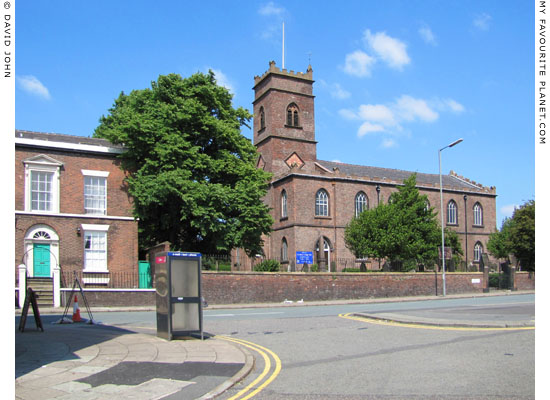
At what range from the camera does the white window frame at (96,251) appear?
28672 millimetres

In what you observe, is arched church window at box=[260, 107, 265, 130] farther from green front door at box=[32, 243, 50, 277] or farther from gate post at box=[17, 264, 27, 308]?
gate post at box=[17, 264, 27, 308]

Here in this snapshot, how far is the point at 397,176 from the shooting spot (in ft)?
203

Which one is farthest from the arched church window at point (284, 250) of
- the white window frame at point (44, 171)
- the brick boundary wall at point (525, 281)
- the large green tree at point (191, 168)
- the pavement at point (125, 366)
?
the pavement at point (125, 366)

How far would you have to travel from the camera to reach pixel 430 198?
194 ft

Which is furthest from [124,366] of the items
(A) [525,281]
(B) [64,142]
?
(A) [525,281]

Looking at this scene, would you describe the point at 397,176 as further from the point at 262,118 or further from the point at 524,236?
the point at 262,118

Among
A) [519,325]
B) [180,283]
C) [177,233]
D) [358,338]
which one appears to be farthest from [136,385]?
[177,233]

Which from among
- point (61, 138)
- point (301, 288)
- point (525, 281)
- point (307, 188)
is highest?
point (61, 138)

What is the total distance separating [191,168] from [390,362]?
23336 mm

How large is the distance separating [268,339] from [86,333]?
15.9ft

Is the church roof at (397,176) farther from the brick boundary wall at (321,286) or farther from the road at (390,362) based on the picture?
the road at (390,362)

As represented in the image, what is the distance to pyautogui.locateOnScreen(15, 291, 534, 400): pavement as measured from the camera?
25.5ft

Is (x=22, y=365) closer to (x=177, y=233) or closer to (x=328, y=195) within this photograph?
(x=177, y=233)

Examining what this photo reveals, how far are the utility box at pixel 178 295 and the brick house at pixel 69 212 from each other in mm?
Answer: 14761
